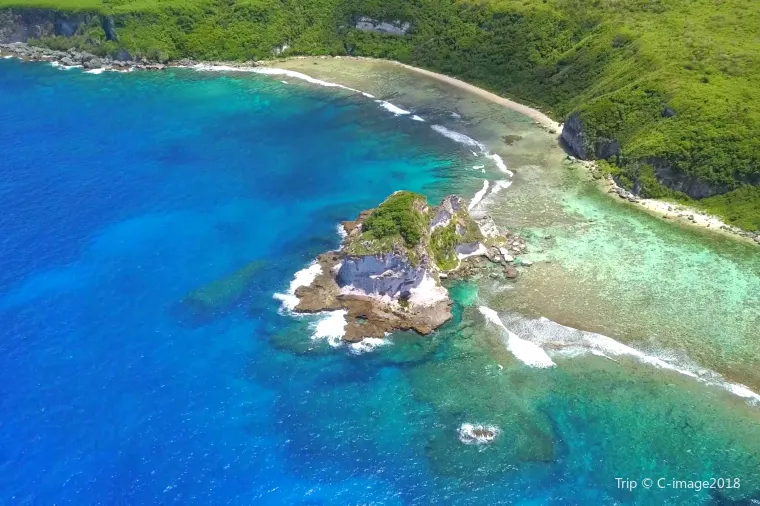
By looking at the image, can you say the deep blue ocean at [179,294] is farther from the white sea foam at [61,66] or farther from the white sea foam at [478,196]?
the white sea foam at [61,66]

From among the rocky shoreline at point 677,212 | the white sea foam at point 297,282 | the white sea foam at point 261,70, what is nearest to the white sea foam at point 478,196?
the rocky shoreline at point 677,212

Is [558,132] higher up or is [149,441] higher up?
[558,132]

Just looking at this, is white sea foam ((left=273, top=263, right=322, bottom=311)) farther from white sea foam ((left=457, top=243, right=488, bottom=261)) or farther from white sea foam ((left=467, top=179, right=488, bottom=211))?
white sea foam ((left=467, top=179, right=488, bottom=211))

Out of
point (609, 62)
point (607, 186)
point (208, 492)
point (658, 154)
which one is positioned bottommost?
point (208, 492)

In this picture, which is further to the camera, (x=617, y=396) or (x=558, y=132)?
(x=558, y=132)

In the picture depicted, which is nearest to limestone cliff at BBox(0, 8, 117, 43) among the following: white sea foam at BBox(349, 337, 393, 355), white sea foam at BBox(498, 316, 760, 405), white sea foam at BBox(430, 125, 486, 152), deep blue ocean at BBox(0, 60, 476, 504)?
deep blue ocean at BBox(0, 60, 476, 504)

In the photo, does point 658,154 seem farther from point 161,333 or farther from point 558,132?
point 161,333

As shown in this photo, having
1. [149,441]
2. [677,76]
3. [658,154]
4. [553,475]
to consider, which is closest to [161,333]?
[149,441]
